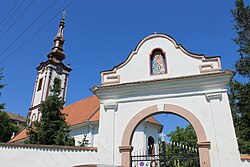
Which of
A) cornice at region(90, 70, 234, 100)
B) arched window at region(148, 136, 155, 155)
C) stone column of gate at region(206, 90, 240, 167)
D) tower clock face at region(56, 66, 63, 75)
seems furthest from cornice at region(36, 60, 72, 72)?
stone column of gate at region(206, 90, 240, 167)

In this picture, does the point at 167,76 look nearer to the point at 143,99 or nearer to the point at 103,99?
the point at 143,99

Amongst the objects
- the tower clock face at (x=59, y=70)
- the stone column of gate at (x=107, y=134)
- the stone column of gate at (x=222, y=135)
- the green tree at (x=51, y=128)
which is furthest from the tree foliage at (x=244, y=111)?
the tower clock face at (x=59, y=70)

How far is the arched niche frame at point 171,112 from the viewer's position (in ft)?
22.7

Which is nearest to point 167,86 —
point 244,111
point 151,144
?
point 244,111

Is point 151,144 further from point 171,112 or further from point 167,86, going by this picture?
Result: point 167,86

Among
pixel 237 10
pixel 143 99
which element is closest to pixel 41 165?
pixel 143 99

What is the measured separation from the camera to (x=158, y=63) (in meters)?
8.66

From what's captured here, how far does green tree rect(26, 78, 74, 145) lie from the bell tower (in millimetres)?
13210

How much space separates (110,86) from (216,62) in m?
3.81

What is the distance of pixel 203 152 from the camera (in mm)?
6918

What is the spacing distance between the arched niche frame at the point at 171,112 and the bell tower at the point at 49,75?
19560 millimetres

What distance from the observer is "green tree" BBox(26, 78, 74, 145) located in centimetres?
1202

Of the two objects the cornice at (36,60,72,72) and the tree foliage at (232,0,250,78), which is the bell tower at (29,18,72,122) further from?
the tree foliage at (232,0,250,78)

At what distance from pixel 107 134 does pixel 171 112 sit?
2345mm
